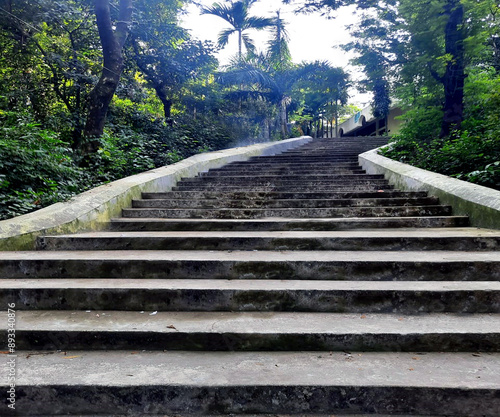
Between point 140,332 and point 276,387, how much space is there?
89cm

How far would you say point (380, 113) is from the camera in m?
22.1

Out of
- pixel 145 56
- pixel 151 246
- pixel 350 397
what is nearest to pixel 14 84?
pixel 145 56

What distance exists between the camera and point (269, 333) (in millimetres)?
2033

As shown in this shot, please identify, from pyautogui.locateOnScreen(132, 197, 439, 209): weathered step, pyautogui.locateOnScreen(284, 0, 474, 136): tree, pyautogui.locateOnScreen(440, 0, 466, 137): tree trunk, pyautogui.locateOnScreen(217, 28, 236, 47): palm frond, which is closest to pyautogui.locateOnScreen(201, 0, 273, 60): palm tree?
pyautogui.locateOnScreen(217, 28, 236, 47): palm frond

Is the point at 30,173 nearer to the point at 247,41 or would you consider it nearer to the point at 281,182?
the point at 281,182

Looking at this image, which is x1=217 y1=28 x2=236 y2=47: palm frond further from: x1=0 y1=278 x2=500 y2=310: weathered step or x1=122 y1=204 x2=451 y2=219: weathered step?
x1=0 y1=278 x2=500 y2=310: weathered step

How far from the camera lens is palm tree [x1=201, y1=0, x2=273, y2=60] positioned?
1583 cm

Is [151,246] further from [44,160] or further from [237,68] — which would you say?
[237,68]

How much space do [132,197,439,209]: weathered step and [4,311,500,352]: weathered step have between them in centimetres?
249

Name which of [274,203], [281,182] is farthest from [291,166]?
[274,203]

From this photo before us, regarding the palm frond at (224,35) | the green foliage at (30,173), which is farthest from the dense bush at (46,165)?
the palm frond at (224,35)

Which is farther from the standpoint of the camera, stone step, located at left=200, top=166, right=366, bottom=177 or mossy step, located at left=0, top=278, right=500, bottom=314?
stone step, located at left=200, top=166, right=366, bottom=177

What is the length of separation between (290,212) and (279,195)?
76cm

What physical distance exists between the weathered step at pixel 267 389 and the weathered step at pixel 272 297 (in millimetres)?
494
